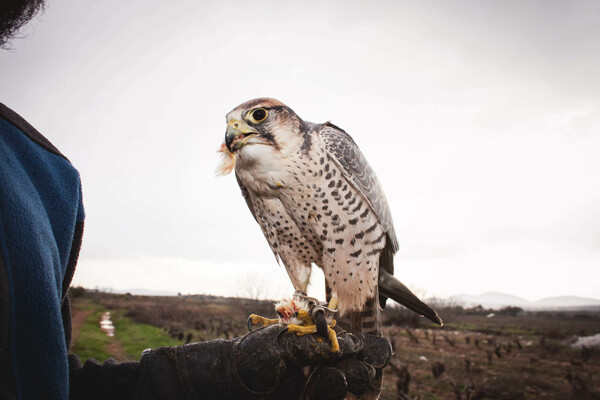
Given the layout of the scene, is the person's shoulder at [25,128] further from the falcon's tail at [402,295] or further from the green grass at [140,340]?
the green grass at [140,340]

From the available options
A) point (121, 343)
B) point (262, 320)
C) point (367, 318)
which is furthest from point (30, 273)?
point (121, 343)

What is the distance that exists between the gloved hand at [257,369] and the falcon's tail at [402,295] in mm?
679

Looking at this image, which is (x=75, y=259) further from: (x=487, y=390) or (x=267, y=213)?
(x=487, y=390)

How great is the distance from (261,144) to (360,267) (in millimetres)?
1019

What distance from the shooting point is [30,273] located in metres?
0.94

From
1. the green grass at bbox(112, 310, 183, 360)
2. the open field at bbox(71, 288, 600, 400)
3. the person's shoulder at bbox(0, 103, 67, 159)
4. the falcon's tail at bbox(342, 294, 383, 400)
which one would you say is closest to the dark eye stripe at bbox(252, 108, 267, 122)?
the person's shoulder at bbox(0, 103, 67, 159)

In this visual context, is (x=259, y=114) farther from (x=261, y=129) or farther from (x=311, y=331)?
(x=311, y=331)

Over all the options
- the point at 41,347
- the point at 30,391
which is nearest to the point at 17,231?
the point at 41,347

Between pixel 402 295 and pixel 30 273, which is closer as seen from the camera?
pixel 30 273

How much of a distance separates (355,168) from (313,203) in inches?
21.0

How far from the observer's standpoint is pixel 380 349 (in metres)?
1.94

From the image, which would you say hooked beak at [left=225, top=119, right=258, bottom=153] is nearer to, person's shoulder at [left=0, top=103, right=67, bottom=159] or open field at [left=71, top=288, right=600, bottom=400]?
person's shoulder at [left=0, top=103, right=67, bottom=159]

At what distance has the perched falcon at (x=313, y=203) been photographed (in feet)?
6.65

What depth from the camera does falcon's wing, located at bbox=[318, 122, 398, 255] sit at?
234cm
